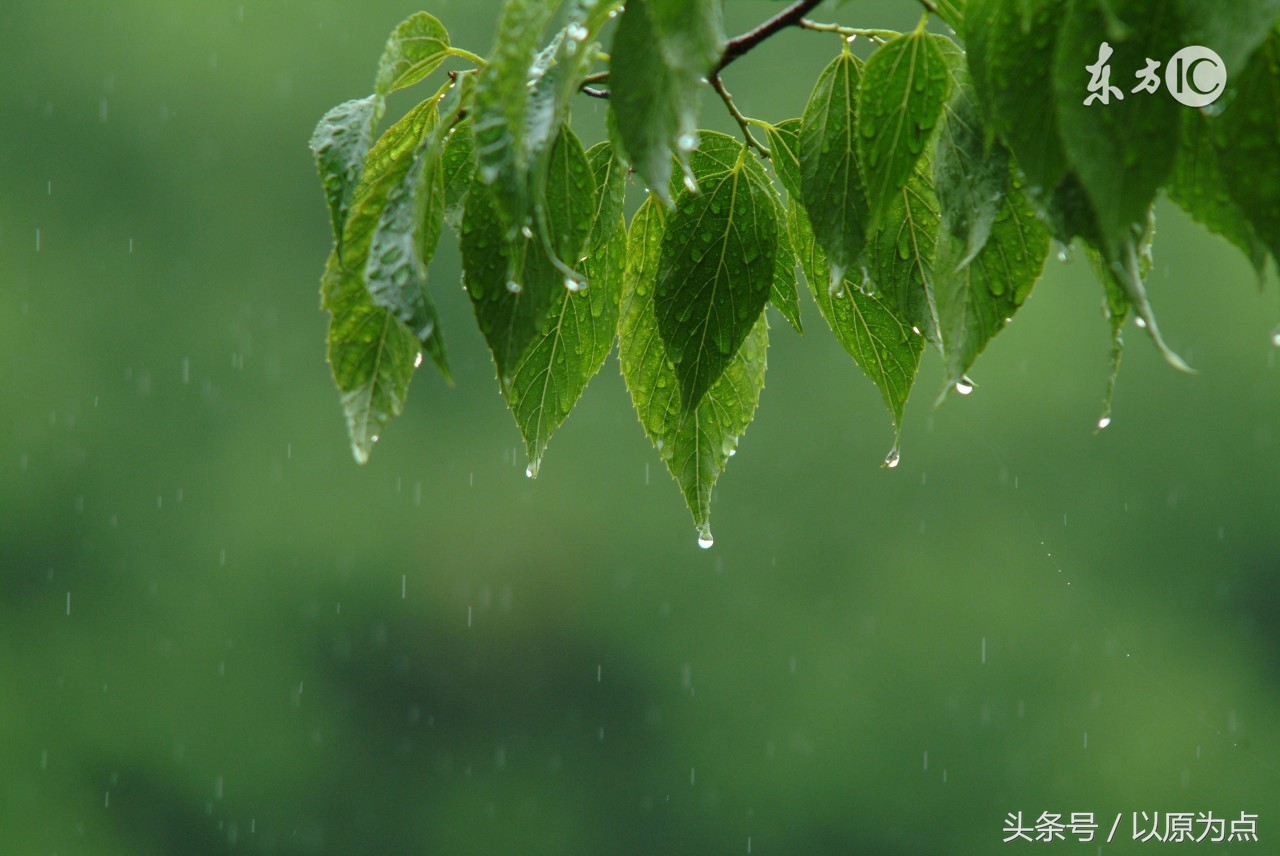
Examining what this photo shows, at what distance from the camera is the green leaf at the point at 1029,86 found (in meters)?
0.31

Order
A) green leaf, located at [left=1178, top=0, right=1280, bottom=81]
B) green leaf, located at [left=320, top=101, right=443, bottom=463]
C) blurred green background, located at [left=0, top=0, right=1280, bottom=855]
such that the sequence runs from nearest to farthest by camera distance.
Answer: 1. green leaf, located at [left=1178, top=0, right=1280, bottom=81]
2. green leaf, located at [left=320, top=101, right=443, bottom=463]
3. blurred green background, located at [left=0, top=0, right=1280, bottom=855]

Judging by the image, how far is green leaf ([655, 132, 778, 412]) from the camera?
18.5 inches

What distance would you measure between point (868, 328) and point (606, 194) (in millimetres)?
109

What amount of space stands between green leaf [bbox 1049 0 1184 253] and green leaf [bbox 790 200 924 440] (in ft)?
0.58

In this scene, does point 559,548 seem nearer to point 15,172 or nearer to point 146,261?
point 146,261

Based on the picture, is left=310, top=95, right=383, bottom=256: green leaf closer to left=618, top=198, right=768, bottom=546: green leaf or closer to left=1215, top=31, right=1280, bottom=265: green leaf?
left=618, top=198, right=768, bottom=546: green leaf

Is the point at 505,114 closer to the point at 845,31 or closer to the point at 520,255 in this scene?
the point at 520,255

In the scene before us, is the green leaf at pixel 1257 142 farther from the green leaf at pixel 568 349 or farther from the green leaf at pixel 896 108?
the green leaf at pixel 568 349

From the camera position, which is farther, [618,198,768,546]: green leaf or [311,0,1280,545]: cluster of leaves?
[618,198,768,546]: green leaf

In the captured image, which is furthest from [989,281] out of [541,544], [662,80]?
[541,544]

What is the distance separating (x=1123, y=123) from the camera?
0.29 metres

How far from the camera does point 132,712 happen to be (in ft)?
29.9

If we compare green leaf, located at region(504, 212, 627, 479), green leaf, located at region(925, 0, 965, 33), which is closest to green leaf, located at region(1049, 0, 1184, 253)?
green leaf, located at region(925, 0, 965, 33)

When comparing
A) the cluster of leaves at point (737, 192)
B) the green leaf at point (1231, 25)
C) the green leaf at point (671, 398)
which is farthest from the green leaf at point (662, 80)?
the green leaf at point (671, 398)
